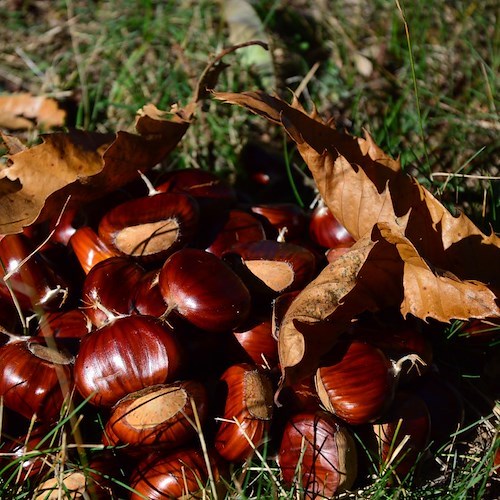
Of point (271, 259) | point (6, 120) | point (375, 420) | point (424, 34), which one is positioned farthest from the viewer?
point (424, 34)

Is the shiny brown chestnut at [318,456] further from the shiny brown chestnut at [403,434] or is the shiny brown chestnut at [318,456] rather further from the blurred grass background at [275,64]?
the blurred grass background at [275,64]

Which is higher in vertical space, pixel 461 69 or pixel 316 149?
pixel 316 149

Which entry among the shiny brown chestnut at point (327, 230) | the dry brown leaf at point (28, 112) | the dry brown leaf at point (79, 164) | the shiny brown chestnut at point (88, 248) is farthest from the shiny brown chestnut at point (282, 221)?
the dry brown leaf at point (28, 112)

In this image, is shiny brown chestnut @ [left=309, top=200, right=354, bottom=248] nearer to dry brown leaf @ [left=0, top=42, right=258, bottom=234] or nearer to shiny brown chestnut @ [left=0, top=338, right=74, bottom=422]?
dry brown leaf @ [left=0, top=42, right=258, bottom=234]

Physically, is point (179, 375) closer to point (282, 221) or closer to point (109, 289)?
point (109, 289)

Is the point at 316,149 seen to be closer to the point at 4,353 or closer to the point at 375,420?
the point at 375,420

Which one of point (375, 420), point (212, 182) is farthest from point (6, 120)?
point (375, 420)
